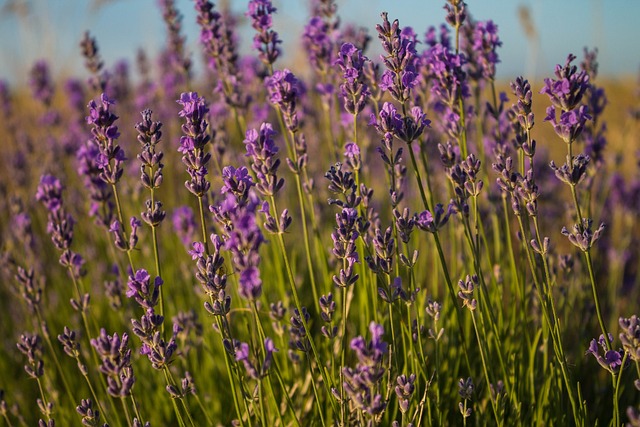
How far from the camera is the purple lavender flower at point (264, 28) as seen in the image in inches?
86.1

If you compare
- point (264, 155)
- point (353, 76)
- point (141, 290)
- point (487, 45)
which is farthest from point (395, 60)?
point (141, 290)

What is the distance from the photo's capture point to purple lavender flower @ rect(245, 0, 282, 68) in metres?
2.19

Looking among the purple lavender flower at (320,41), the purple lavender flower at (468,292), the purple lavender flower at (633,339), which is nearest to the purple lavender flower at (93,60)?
the purple lavender flower at (320,41)

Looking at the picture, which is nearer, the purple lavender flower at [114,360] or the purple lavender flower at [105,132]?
the purple lavender flower at [114,360]

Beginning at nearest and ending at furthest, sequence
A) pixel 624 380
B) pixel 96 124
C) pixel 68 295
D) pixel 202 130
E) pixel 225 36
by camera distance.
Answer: pixel 202 130 < pixel 96 124 < pixel 624 380 < pixel 225 36 < pixel 68 295

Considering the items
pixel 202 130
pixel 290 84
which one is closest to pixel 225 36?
pixel 290 84

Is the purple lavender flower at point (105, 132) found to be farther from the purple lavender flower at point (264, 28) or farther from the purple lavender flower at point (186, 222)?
the purple lavender flower at point (186, 222)

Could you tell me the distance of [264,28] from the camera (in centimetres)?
221

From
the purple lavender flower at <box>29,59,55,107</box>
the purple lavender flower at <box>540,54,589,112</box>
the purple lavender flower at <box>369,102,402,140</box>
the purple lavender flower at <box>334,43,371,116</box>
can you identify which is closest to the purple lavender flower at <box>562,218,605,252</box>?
the purple lavender flower at <box>540,54,589,112</box>

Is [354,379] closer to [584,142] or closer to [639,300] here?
[584,142]

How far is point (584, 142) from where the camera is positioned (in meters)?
2.62

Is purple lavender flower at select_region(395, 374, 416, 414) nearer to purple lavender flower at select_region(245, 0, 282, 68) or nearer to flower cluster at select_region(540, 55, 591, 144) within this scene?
flower cluster at select_region(540, 55, 591, 144)

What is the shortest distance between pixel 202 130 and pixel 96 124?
1.25 feet

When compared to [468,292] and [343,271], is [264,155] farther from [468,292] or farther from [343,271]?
[468,292]
